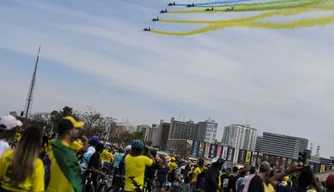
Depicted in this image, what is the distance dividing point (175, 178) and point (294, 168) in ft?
56.5

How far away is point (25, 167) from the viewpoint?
5133mm

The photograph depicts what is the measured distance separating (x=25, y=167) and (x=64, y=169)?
2.47ft

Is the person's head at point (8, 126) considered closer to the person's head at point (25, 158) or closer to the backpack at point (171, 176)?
the person's head at point (25, 158)

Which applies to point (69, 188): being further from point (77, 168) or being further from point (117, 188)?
point (117, 188)

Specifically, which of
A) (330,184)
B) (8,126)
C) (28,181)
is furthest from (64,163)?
(330,184)

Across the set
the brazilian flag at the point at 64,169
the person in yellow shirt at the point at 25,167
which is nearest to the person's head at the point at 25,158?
the person in yellow shirt at the point at 25,167

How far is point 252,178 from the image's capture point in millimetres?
9188

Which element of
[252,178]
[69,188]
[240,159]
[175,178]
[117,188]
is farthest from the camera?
[240,159]

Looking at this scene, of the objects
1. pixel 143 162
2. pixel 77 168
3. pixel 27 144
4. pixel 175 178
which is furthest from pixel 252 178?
pixel 175 178

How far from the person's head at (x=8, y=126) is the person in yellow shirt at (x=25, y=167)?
63cm

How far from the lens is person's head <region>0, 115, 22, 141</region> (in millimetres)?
5871

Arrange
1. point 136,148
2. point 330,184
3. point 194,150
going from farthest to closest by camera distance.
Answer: point 194,150, point 136,148, point 330,184

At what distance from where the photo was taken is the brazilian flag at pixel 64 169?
584 centimetres

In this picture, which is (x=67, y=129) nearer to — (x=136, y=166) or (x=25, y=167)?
(x=25, y=167)
